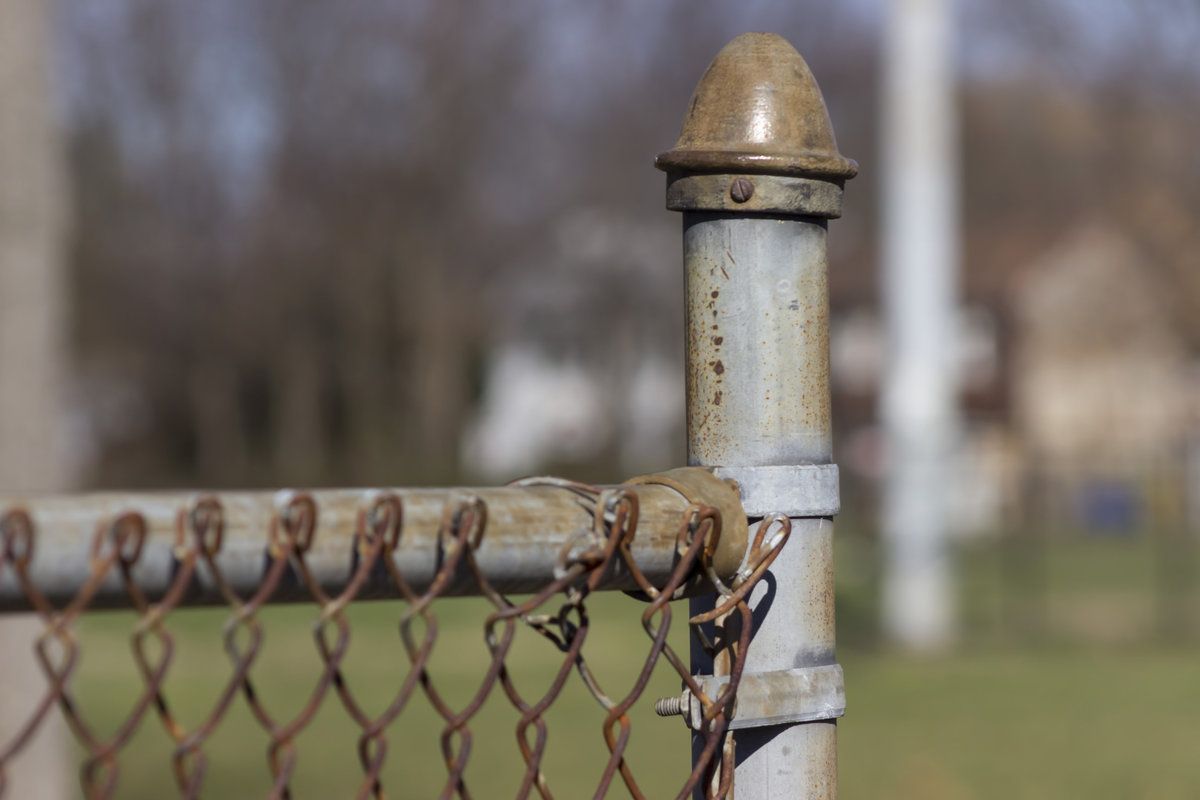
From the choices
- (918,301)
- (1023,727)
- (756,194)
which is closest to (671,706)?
(756,194)

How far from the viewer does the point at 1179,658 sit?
14.3 metres

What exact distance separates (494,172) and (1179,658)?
90.9 ft

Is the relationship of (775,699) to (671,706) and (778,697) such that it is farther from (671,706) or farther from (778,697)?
(671,706)

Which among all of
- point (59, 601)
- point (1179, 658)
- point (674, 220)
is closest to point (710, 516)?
point (59, 601)

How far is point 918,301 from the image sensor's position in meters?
15.7

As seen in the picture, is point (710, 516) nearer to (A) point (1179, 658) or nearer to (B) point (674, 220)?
(A) point (1179, 658)

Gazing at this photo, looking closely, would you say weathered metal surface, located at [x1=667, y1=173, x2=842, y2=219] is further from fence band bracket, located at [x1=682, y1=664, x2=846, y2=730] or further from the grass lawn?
the grass lawn

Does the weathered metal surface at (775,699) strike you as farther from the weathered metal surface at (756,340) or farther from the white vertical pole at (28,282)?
the white vertical pole at (28,282)

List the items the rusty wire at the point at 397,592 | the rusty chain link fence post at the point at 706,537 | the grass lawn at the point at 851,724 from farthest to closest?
the grass lawn at the point at 851,724 < the rusty chain link fence post at the point at 706,537 < the rusty wire at the point at 397,592

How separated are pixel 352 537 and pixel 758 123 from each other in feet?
2.17

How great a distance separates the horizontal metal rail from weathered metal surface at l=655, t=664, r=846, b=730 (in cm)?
12

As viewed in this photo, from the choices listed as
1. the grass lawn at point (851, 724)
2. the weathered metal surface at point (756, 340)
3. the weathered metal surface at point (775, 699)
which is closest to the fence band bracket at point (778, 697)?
the weathered metal surface at point (775, 699)

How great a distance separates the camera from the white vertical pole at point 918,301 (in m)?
15.6

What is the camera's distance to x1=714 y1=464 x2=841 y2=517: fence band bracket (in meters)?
1.79
